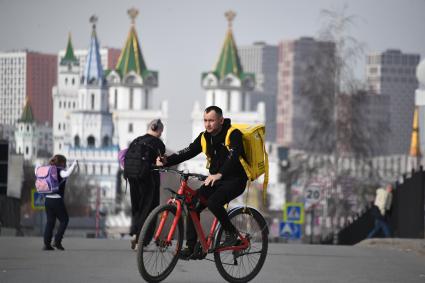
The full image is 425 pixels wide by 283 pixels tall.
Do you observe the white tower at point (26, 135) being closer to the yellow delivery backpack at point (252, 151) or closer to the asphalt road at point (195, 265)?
the asphalt road at point (195, 265)

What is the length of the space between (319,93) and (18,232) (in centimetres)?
2683

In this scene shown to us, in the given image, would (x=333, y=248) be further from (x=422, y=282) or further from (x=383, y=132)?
(x=383, y=132)

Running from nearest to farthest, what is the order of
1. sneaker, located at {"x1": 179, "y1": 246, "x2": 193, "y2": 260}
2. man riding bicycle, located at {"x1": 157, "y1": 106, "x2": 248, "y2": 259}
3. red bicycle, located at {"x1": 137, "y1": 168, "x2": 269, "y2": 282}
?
red bicycle, located at {"x1": 137, "y1": 168, "x2": 269, "y2": 282}, sneaker, located at {"x1": 179, "y1": 246, "x2": 193, "y2": 260}, man riding bicycle, located at {"x1": 157, "y1": 106, "x2": 248, "y2": 259}

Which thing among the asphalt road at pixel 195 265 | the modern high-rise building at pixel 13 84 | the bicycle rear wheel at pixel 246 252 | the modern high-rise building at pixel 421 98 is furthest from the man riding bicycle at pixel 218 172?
the modern high-rise building at pixel 13 84

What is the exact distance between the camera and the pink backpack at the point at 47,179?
789 inches

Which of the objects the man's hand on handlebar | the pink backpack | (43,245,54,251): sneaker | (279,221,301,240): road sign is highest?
the man's hand on handlebar

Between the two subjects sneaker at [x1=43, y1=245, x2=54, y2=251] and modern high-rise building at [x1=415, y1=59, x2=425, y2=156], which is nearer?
sneaker at [x1=43, y1=245, x2=54, y2=251]

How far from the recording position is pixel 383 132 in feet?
205

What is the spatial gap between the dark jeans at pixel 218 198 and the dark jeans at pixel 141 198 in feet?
11.4

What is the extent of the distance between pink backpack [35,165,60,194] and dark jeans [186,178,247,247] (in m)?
5.33

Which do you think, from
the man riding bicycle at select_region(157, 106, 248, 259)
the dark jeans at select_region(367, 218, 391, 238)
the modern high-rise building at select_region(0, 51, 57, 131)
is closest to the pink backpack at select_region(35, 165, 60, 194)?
the man riding bicycle at select_region(157, 106, 248, 259)

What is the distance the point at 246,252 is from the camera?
605 inches

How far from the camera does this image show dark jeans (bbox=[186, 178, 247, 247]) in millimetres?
14852

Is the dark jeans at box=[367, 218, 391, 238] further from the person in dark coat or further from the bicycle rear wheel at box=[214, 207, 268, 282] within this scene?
the bicycle rear wheel at box=[214, 207, 268, 282]
